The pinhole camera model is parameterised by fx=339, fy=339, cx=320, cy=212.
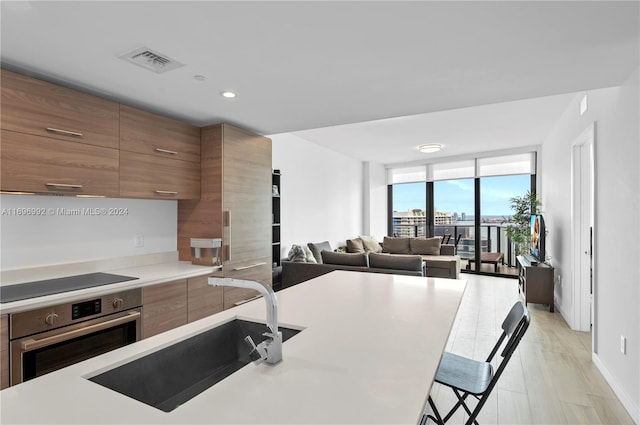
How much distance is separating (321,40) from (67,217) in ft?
7.57

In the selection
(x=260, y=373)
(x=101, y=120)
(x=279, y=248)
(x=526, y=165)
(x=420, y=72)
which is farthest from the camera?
(x=526, y=165)

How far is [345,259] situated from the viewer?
4648mm

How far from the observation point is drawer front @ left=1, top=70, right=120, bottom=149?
6.63 feet

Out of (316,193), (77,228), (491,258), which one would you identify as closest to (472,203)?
(491,258)

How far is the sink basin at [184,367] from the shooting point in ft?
3.70

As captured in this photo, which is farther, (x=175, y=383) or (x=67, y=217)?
(x=67, y=217)

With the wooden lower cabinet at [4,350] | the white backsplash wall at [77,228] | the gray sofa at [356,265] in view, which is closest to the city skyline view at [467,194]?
the gray sofa at [356,265]

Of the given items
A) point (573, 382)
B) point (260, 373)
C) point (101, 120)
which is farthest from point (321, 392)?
point (573, 382)

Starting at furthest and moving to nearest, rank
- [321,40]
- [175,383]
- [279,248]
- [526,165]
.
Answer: [526,165]
[279,248]
[321,40]
[175,383]

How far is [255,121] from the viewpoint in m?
3.38

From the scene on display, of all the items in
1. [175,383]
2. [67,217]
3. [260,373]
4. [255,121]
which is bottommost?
[175,383]

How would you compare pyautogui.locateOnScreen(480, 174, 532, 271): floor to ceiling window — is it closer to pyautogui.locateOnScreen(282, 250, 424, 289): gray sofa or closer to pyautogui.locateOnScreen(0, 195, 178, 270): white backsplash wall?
pyautogui.locateOnScreen(282, 250, 424, 289): gray sofa

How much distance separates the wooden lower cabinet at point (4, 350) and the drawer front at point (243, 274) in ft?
5.30

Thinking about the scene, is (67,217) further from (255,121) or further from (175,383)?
(175,383)
